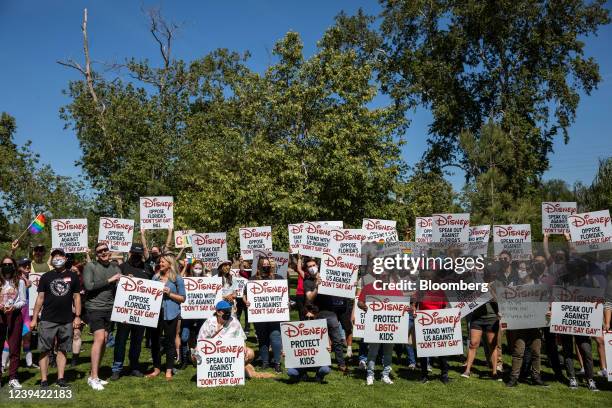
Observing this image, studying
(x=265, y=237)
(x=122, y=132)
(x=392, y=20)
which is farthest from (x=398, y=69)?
(x=265, y=237)

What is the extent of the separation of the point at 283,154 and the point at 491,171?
11.0m

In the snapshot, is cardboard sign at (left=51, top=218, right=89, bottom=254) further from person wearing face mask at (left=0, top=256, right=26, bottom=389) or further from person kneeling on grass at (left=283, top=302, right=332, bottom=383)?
person kneeling on grass at (left=283, top=302, right=332, bottom=383)

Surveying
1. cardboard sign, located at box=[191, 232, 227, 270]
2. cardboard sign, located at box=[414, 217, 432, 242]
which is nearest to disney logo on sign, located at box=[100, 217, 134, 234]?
cardboard sign, located at box=[191, 232, 227, 270]

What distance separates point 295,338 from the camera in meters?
10.3

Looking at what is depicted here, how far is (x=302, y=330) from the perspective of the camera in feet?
33.9

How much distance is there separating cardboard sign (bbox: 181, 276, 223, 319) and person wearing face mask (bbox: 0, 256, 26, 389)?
118 inches

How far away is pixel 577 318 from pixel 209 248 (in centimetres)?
921

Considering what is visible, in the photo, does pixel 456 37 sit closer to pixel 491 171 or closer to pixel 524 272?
pixel 491 171

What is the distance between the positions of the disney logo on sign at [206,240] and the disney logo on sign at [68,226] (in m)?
2.83

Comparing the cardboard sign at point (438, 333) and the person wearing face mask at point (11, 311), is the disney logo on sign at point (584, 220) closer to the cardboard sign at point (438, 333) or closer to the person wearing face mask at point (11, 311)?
the cardboard sign at point (438, 333)

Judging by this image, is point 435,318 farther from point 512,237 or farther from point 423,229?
point 423,229

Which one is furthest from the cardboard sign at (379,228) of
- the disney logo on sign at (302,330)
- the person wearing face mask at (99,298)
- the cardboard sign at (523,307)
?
the person wearing face mask at (99,298)

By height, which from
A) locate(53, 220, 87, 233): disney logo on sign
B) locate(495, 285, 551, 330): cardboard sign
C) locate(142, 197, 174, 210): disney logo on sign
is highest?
locate(142, 197, 174, 210): disney logo on sign

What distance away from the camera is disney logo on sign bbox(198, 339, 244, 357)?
9984 millimetres
